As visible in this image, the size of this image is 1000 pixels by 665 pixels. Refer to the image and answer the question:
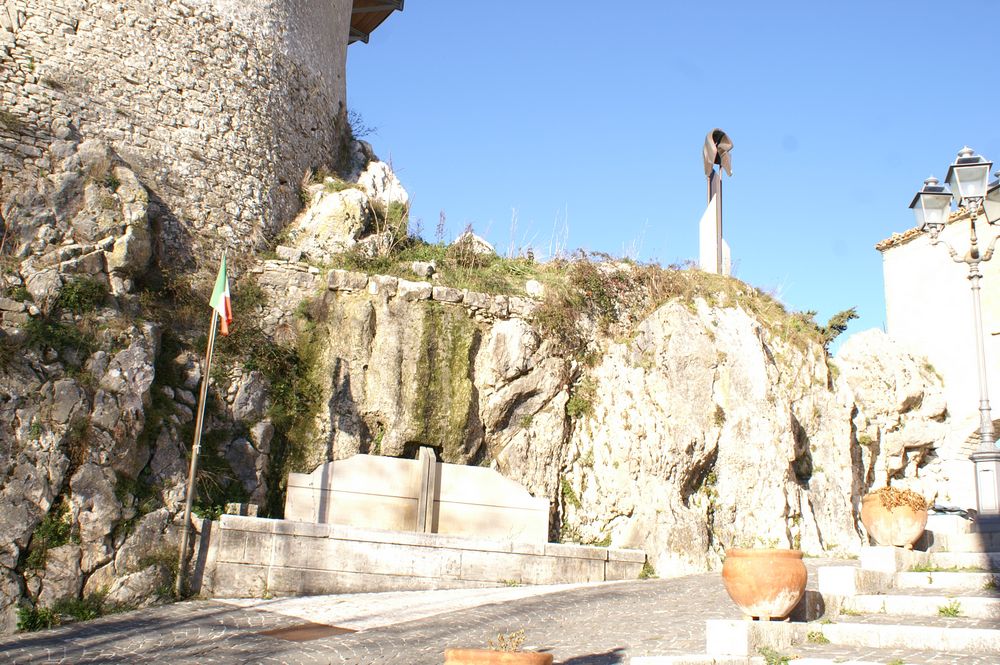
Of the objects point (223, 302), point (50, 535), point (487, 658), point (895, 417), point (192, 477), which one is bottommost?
point (487, 658)

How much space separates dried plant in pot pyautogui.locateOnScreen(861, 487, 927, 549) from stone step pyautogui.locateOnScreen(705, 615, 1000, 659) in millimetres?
1972

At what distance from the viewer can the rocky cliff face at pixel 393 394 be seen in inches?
391

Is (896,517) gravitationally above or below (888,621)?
above

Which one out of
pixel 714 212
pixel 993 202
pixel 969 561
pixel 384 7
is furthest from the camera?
pixel 384 7

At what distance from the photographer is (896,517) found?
8.95 m

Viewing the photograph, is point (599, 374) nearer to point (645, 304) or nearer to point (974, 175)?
point (645, 304)

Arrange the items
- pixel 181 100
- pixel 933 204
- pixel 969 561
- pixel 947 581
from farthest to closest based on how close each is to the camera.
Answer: pixel 181 100 → pixel 933 204 → pixel 969 561 → pixel 947 581

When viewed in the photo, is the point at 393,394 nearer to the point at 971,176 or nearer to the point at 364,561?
the point at 364,561

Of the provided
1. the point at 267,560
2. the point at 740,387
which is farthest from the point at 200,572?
the point at 740,387

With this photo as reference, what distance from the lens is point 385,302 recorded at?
13352mm

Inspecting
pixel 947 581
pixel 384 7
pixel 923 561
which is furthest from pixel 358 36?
pixel 947 581

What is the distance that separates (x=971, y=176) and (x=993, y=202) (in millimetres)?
376

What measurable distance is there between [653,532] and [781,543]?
191cm

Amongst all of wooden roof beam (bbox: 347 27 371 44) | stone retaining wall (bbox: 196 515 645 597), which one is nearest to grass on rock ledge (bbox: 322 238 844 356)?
stone retaining wall (bbox: 196 515 645 597)
